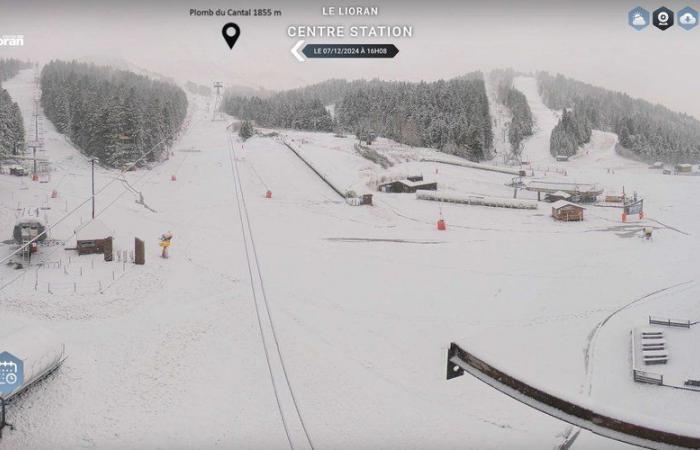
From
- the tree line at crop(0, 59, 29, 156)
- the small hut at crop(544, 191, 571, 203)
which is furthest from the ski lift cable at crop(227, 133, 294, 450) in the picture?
the small hut at crop(544, 191, 571, 203)

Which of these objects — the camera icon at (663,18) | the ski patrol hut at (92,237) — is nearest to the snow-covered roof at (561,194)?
the camera icon at (663,18)

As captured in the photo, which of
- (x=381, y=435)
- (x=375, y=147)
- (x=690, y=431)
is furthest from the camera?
(x=375, y=147)

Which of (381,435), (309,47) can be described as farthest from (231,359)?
(309,47)

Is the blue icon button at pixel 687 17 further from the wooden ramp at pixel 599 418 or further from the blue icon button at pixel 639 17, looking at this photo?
the wooden ramp at pixel 599 418

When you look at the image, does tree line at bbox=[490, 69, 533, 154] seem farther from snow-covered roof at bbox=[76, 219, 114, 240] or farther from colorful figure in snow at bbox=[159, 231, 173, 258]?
snow-covered roof at bbox=[76, 219, 114, 240]

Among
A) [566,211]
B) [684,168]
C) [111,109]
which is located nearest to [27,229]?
[111,109]

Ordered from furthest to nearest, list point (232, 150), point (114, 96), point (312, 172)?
point (312, 172)
point (232, 150)
point (114, 96)

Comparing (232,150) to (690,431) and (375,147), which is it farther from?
(690,431)

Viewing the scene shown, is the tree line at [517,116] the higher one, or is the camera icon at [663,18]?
the camera icon at [663,18]
